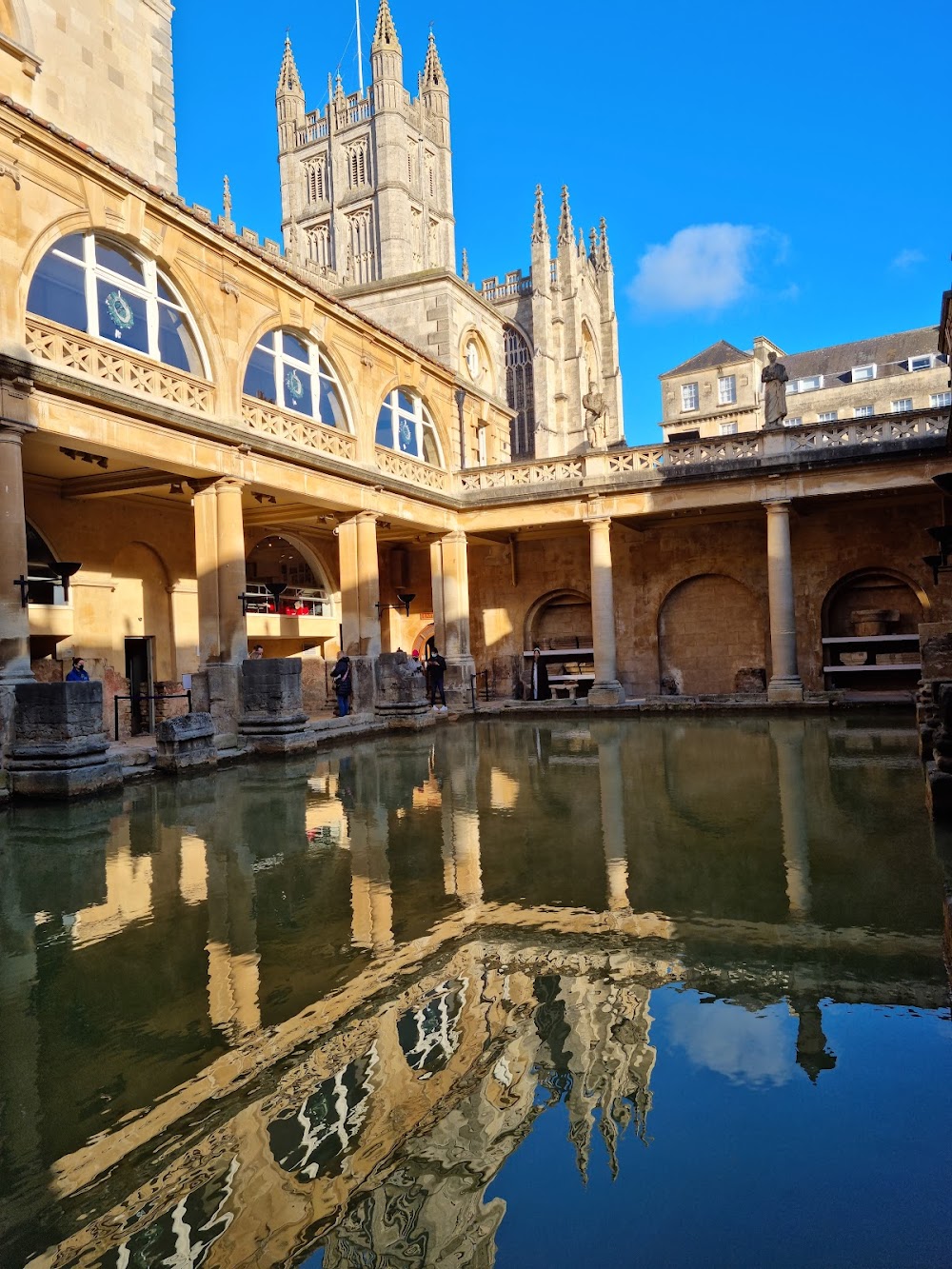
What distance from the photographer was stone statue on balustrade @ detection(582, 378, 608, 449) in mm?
18422

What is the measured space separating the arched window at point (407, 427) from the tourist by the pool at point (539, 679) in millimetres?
5468

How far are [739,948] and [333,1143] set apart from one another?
6.59 feet

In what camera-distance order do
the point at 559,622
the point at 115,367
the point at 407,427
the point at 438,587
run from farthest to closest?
the point at 559,622 < the point at 438,587 < the point at 407,427 < the point at 115,367

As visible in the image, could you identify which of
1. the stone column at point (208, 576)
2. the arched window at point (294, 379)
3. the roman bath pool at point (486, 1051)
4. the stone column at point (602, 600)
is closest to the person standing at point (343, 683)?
the stone column at point (208, 576)

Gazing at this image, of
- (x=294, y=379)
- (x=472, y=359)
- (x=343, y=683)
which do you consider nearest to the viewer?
(x=294, y=379)

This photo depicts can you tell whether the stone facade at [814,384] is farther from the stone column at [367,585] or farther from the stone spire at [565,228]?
the stone column at [367,585]

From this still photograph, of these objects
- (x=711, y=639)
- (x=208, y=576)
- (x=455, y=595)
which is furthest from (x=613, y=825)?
(x=711, y=639)

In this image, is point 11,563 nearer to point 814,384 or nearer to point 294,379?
point 294,379

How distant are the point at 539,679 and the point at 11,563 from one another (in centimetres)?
1440

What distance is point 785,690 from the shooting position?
54.5 feet

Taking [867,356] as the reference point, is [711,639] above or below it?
below

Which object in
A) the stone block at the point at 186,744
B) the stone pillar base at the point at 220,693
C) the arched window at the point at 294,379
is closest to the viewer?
the stone block at the point at 186,744

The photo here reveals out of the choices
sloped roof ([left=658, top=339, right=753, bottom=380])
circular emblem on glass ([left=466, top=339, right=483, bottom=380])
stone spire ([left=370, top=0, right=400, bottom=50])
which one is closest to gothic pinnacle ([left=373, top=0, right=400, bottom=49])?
stone spire ([left=370, top=0, right=400, bottom=50])

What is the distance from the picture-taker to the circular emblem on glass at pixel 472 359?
2469cm
